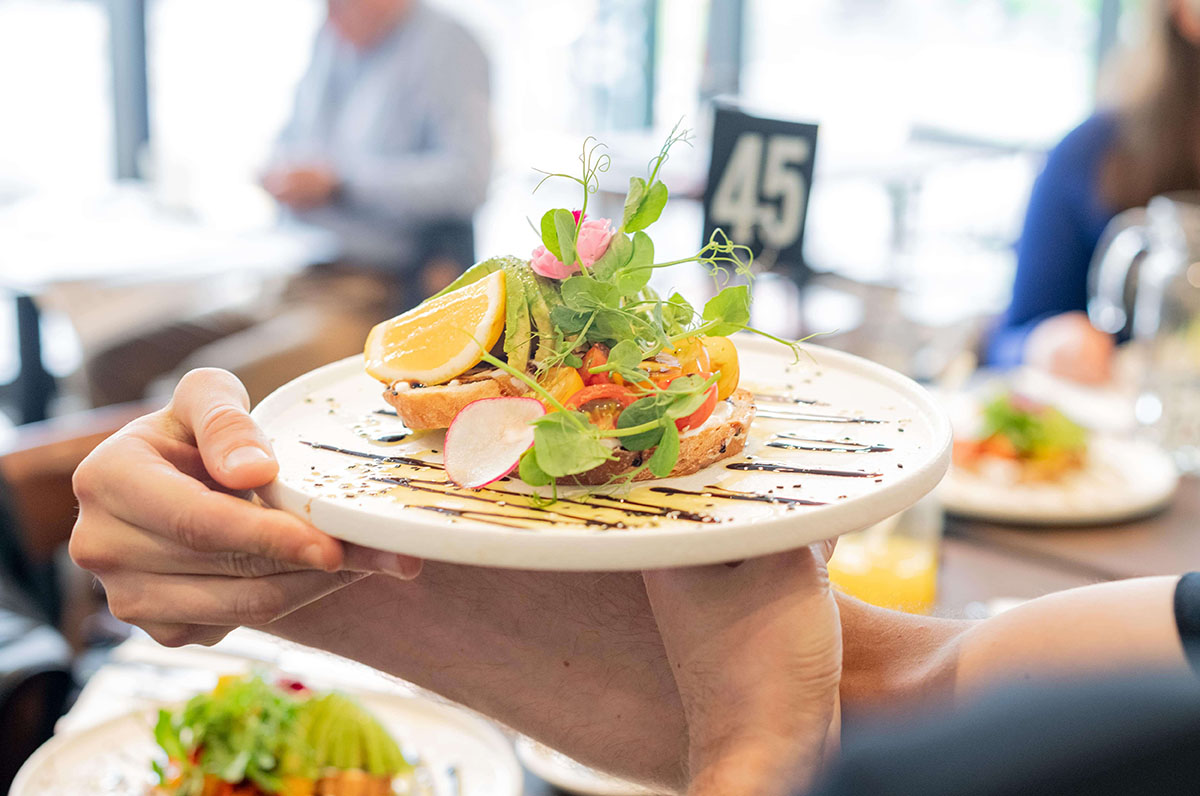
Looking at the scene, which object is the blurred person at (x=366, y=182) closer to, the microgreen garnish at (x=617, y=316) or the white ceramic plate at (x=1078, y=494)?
the white ceramic plate at (x=1078, y=494)

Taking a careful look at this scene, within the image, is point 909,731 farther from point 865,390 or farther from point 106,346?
point 106,346

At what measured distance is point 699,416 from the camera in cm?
92

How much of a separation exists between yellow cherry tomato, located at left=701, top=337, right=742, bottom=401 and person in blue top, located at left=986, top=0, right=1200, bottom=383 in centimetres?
225

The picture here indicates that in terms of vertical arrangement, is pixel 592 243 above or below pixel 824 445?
above

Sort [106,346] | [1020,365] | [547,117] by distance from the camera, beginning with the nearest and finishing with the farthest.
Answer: [1020,365], [106,346], [547,117]

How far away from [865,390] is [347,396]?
56 centimetres

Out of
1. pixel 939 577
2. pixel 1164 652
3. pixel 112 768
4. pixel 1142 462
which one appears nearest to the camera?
pixel 1164 652

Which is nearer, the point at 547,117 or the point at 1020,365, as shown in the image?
the point at 1020,365

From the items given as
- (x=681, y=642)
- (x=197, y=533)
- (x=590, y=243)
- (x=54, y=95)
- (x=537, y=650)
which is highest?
(x=54, y=95)

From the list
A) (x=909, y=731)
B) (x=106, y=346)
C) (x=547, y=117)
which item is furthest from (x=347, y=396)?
(x=547, y=117)

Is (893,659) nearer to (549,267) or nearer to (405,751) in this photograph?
(549,267)

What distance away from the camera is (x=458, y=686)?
120cm

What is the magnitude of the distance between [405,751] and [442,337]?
30.7 inches

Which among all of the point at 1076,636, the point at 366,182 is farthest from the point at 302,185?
the point at 1076,636
